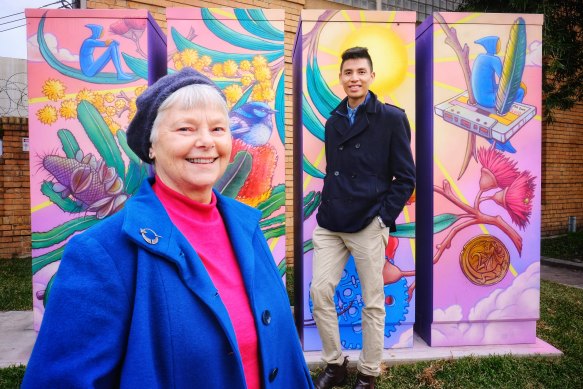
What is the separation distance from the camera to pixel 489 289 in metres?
3.80

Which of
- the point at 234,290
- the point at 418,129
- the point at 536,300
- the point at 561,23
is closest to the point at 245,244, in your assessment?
the point at 234,290

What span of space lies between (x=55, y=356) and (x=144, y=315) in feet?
0.69

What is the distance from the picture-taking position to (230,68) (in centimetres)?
362

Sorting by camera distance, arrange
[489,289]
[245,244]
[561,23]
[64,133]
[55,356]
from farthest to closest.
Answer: [561,23]
[489,289]
[64,133]
[245,244]
[55,356]

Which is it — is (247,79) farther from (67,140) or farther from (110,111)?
(67,140)

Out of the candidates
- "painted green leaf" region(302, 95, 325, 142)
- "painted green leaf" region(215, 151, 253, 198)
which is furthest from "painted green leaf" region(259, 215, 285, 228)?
"painted green leaf" region(302, 95, 325, 142)

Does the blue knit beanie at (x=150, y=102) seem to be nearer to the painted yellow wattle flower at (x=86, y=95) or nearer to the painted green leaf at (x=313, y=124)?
the painted green leaf at (x=313, y=124)

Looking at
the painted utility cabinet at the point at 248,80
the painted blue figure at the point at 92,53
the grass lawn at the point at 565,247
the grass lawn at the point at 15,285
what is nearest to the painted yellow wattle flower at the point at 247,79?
the painted utility cabinet at the point at 248,80

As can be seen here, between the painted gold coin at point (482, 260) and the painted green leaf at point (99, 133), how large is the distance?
122 inches

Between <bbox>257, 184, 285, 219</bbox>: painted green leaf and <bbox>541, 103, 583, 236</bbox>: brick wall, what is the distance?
317 inches

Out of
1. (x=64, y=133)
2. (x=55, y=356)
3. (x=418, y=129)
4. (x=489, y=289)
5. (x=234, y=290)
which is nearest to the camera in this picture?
(x=55, y=356)

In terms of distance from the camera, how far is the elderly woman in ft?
3.40

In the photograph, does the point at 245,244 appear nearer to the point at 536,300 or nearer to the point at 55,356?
the point at 55,356

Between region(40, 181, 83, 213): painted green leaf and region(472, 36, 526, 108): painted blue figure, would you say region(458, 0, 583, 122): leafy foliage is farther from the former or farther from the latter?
region(40, 181, 83, 213): painted green leaf
